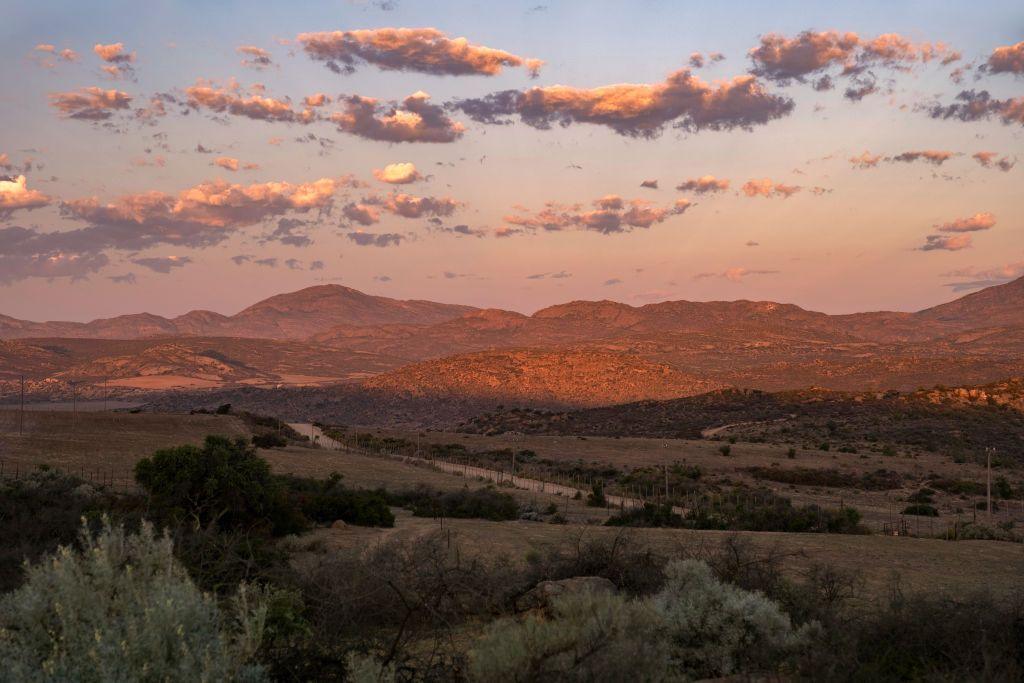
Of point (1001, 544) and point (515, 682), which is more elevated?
point (515, 682)

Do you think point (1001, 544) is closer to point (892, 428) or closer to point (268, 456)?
point (268, 456)

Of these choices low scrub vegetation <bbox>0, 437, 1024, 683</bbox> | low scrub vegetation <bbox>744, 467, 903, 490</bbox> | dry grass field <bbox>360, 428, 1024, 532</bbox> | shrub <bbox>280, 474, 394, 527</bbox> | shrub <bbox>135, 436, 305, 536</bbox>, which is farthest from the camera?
low scrub vegetation <bbox>744, 467, 903, 490</bbox>

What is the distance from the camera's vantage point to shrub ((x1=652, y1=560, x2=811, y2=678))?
884cm

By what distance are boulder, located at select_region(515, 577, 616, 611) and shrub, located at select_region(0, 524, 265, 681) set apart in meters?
5.38

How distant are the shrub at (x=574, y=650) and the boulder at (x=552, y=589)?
2.82 m

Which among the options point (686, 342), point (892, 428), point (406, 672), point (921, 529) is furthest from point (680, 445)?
point (686, 342)

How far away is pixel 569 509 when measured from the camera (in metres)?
31.2

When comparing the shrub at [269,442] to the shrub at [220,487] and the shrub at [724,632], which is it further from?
the shrub at [724,632]

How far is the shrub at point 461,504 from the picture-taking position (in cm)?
2734

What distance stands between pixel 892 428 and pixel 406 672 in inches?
2645

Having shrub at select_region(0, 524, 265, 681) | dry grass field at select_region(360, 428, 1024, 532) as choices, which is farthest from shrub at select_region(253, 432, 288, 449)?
shrub at select_region(0, 524, 265, 681)

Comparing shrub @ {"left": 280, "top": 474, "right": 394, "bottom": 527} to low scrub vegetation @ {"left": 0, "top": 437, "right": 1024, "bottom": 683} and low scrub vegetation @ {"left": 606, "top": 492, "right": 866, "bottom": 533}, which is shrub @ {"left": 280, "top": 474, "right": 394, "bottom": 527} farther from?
low scrub vegetation @ {"left": 0, "top": 437, "right": 1024, "bottom": 683}

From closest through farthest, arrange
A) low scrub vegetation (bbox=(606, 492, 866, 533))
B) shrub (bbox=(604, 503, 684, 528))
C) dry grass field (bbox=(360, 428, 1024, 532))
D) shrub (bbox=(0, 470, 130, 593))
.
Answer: shrub (bbox=(0, 470, 130, 593)) < low scrub vegetation (bbox=(606, 492, 866, 533)) < shrub (bbox=(604, 503, 684, 528)) < dry grass field (bbox=(360, 428, 1024, 532))

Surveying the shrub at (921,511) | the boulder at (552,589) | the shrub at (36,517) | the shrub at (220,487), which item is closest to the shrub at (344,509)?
the shrub at (220,487)
